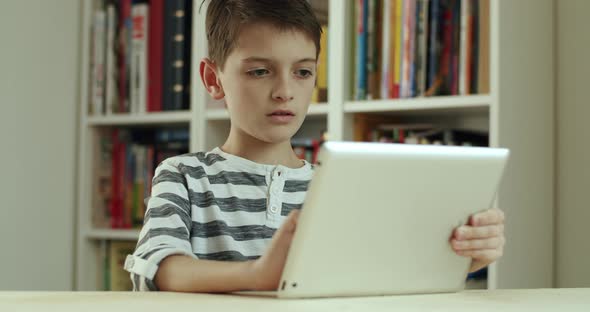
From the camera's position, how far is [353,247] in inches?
32.3

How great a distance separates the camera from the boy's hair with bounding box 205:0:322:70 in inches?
50.3

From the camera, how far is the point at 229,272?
90cm

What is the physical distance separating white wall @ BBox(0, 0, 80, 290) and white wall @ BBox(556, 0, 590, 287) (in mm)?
1546

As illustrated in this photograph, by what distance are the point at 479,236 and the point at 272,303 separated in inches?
10.9

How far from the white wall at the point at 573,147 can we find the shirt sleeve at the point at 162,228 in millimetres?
1179

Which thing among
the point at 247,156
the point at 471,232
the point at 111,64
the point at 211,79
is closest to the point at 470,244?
the point at 471,232

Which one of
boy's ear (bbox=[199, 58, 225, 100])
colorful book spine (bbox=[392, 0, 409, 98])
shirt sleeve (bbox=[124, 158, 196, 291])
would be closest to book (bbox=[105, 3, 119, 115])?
colorful book spine (bbox=[392, 0, 409, 98])

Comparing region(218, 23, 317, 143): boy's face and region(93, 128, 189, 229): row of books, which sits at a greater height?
region(218, 23, 317, 143): boy's face

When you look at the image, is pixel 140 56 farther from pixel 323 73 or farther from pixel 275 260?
pixel 275 260

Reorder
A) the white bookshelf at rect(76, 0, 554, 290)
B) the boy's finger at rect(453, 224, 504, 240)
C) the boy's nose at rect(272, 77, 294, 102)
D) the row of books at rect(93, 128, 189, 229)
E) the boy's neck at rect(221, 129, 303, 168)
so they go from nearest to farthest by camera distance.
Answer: the boy's finger at rect(453, 224, 504, 240) < the boy's nose at rect(272, 77, 294, 102) < the boy's neck at rect(221, 129, 303, 168) < the white bookshelf at rect(76, 0, 554, 290) < the row of books at rect(93, 128, 189, 229)

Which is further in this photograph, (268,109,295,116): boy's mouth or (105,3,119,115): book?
(105,3,119,115): book

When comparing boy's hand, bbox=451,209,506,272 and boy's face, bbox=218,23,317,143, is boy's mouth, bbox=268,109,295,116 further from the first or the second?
boy's hand, bbox=451,209,506,272

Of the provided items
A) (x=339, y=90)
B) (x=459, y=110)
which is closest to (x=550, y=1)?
(x=459, y=110)

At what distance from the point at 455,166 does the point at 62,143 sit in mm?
1941
